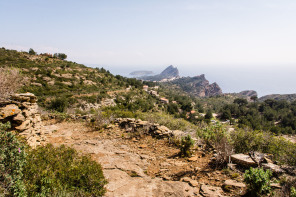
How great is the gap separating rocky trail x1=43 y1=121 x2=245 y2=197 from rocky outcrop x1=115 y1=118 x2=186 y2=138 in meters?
0.32

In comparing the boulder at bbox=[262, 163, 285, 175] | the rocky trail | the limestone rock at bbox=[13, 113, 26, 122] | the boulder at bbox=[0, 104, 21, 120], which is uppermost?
the boulder at bbox=[0, 104, 21, 120]

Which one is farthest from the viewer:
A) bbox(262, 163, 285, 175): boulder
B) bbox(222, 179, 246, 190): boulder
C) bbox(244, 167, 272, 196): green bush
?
bbox(262, 163, 285, 175): boulder

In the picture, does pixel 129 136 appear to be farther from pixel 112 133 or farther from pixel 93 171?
pixel 93 171

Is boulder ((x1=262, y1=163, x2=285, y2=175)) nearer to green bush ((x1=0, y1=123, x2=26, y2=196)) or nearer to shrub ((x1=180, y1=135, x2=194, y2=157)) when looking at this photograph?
shrub ((x1=180, y1=135, x2=194, y2=157))

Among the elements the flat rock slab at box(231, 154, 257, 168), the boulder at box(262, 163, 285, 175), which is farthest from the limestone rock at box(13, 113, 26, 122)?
the boulder at box(262, 163, 285, 175)

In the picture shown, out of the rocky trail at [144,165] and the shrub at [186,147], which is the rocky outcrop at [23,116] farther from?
the shrub at [186,147]

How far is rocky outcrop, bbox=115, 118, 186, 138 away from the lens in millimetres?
7102

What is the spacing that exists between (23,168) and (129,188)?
232cm

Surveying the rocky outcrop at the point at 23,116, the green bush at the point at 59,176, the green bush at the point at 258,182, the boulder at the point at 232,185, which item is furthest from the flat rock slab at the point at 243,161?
the rocky outcrop at the point at 23,116

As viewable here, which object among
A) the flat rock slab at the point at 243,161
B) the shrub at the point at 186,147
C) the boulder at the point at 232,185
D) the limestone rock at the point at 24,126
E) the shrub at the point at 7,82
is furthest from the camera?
the shrub at the point at 7,82

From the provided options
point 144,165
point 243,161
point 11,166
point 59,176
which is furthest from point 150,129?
point 11,166

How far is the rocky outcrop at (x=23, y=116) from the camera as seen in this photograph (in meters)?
5.08

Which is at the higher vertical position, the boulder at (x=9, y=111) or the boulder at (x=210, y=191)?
the boulder at (x=9, y=111)

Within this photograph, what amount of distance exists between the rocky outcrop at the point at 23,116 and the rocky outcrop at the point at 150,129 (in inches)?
160
